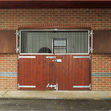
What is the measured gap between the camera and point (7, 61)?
10.1 metres

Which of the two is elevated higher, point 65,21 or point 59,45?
point 65,21

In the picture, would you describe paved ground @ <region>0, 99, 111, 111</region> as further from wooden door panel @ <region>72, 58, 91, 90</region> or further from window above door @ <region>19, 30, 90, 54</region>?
window above door @ <region>19, 30, 90, 54</region>

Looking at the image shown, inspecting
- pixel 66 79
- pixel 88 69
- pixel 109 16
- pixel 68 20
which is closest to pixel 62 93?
pixel 66 79

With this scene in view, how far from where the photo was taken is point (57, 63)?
32.8 feet

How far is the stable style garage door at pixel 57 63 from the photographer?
32.8 feet

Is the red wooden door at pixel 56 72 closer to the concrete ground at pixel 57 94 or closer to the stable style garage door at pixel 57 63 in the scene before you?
the stable style garage door at pixel 57 63

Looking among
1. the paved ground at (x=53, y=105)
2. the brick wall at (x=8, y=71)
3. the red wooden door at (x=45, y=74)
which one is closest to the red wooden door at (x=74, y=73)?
the red wooden door at (x=45, y=74)

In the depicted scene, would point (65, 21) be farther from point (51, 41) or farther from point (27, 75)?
point (27, 75)

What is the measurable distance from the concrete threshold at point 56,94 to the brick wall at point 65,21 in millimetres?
588

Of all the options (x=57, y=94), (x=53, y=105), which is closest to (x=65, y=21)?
(x=57, y=94)

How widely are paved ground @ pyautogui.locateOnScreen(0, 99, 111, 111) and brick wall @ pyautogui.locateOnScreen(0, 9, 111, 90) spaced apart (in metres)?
1.87

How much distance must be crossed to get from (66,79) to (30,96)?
6.64 ft

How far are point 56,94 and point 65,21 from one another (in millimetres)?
3318

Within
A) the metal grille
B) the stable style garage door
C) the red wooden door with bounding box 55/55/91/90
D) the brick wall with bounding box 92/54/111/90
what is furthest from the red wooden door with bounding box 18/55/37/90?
the brick wall with bounding box 92/54/111/90
